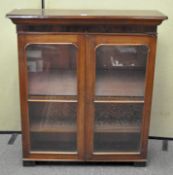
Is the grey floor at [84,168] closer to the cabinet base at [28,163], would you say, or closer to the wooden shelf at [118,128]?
the cabinet base at [28,163]

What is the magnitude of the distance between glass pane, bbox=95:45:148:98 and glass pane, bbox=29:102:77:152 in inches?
10.9

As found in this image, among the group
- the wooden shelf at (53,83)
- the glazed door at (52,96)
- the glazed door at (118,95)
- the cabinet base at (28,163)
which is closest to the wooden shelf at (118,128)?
the glazed door at (118,95)

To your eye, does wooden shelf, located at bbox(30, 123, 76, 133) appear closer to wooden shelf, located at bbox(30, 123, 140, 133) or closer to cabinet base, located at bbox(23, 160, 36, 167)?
wooden shelf, located at bbox(30, 123, 140, 133)

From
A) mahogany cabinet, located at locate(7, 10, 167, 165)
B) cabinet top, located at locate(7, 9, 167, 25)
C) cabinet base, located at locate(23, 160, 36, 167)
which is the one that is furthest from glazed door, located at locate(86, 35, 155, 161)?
cabinet base, located at locate(23, 160, 36, 167)

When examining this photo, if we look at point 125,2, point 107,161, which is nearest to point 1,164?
point 107,161

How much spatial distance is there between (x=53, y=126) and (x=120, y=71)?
24.2 inches

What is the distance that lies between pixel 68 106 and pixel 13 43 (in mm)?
739

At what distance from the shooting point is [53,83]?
7.01ft

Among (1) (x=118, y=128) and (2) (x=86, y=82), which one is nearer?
(2) (x=86, y=82)

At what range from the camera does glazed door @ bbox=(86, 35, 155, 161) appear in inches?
78.4

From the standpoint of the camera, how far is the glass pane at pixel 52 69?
2.02 meters

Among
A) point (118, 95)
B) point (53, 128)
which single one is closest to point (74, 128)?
point (53, 128)

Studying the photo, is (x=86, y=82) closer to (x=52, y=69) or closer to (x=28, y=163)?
(x=52, y=69)

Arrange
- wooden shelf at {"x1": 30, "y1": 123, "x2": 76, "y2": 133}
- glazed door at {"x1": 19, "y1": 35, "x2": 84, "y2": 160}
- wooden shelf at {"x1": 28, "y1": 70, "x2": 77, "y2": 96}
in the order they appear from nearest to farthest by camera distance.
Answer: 1. glazed door at {"x1": 19, "y1": 35, "x2": 84, "y2": 160}
2. wooden shelf at {"x1": 28, "y1": 70, "x2": 77, "y2": 96}
3. wooden shelf at {"x1": 30, "y1": 123, "x2": 76, "y2": 133}
